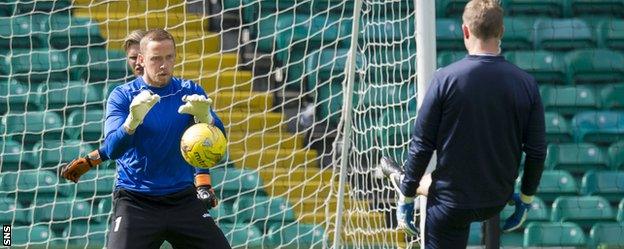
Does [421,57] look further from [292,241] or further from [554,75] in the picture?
[554,75]

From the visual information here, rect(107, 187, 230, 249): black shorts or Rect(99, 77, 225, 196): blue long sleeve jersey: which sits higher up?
Rect(99, 77, 225, 196): blue long sleeve jersey

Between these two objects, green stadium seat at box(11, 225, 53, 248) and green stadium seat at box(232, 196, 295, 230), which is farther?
green stadium seat at box(232, 196, 295, 230)

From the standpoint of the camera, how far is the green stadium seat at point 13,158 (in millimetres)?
8805

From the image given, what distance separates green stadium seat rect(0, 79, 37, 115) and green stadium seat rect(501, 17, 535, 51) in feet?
11.7

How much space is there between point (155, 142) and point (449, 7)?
16.2 ft

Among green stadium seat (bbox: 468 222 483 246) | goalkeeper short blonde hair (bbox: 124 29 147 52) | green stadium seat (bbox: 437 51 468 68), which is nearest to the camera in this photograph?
goalkeeper short blonde hair (bbox: 124 29 147 52)

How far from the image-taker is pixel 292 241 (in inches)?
337

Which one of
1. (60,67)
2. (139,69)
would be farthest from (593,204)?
(139,69)

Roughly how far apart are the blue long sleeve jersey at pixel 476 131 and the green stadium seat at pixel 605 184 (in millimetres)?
4919

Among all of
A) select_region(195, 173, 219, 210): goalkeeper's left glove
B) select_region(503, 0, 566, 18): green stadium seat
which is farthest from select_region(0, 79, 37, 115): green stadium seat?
select_region(503, 0, 566, 18): green stadium seat

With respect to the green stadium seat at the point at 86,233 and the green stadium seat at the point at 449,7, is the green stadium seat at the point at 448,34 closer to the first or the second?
the green stadium seat at the point at 449,7

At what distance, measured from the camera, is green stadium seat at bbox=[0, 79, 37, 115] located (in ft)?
29.3

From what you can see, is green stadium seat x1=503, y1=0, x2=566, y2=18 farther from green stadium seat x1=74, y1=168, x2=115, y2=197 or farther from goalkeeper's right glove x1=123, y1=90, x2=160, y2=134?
goalkeeper's right glove x1=123, y1=90, x2=160, y2=134

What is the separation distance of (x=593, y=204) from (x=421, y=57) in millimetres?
3952
